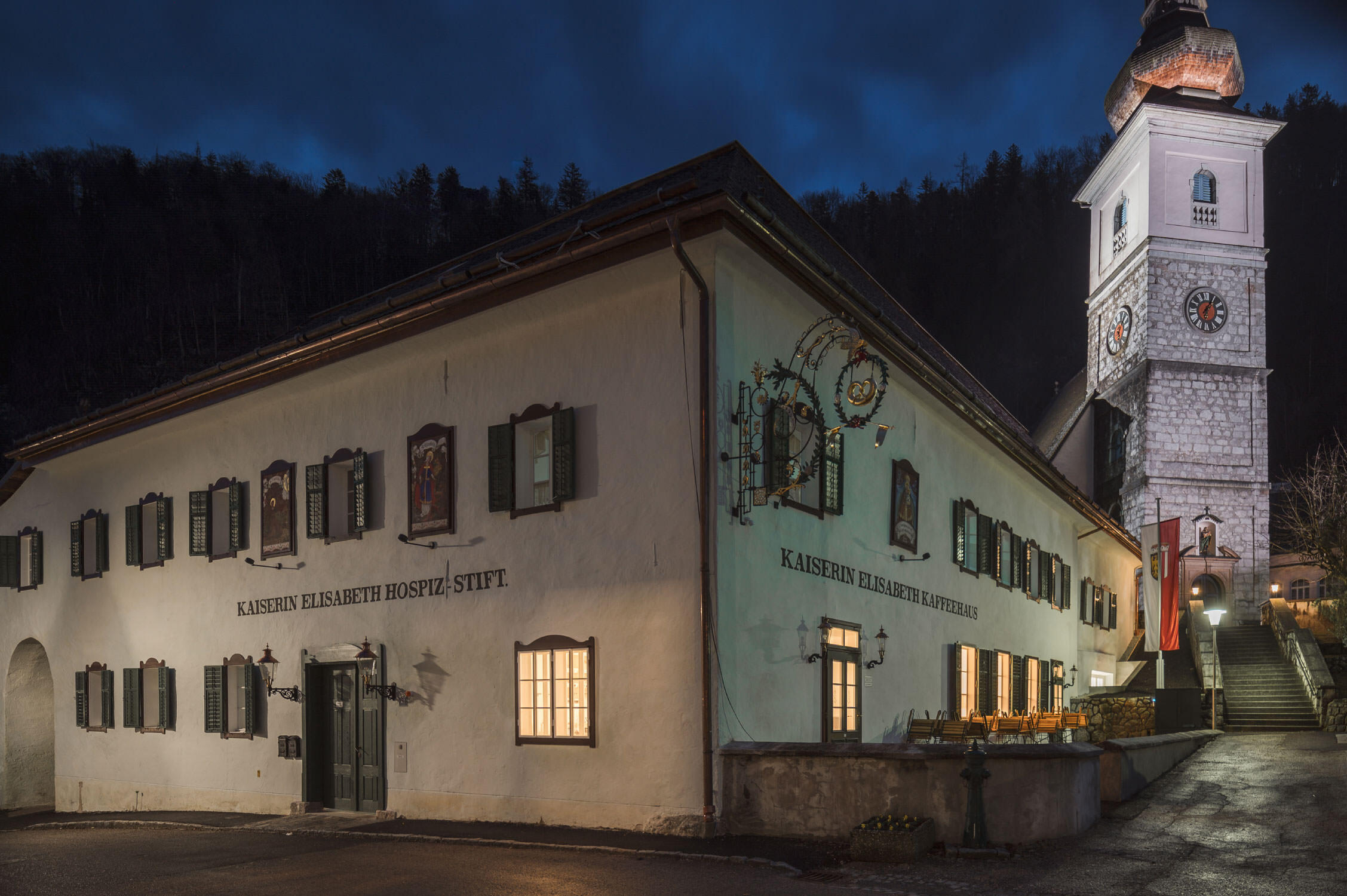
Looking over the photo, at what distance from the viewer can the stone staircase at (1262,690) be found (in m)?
25.5

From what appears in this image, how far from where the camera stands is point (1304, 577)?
52281 millimetres

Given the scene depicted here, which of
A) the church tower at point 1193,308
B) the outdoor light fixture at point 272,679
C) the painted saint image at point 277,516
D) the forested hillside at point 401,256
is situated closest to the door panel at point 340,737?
the outdoor light fixture at point 272,679

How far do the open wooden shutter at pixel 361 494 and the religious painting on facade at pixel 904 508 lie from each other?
23.8 ft

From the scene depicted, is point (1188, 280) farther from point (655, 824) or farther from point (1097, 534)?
point (655, 824)

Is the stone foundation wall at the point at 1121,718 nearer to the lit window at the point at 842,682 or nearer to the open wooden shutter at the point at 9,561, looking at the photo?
the lit window at the point at 842,682

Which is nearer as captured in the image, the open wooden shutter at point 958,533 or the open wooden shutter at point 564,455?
the open wooden shutter at point 564,455

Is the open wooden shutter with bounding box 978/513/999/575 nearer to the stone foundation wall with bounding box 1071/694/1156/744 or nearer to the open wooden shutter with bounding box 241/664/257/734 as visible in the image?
the stone foundation wall with bounding box 1071/694/1156/744

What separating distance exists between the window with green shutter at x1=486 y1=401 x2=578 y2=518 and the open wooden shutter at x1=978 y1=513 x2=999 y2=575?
9752 millimetres

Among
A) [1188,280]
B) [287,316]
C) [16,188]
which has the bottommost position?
[1188,280]

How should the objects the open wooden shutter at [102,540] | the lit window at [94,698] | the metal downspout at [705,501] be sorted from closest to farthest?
1. the metal downspout at [705,501]
2. the lit window at [94,698]
3. the open wooden shutter at [102,540]

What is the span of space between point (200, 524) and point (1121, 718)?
18062mm

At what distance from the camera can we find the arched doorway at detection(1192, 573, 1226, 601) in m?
39.5

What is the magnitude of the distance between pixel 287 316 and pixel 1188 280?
250 ft

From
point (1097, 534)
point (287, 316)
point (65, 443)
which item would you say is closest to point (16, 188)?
point (287, 316)
